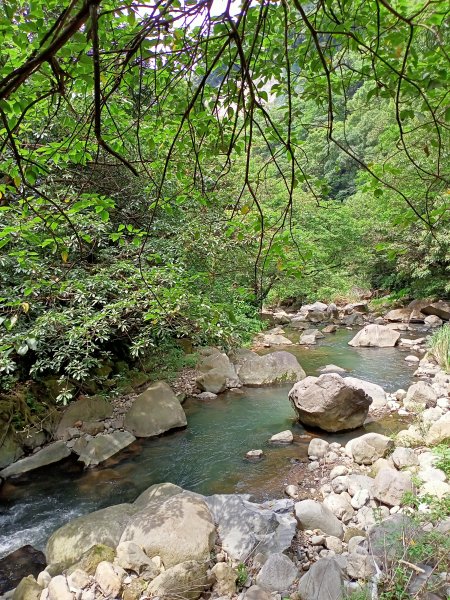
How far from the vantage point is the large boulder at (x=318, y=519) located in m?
3.92

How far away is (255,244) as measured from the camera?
7168 millimetres

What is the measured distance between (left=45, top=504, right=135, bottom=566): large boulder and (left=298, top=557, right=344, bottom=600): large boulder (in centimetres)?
173

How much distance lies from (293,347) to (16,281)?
8.31 m

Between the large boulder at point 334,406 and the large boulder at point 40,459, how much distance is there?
11.7 ft

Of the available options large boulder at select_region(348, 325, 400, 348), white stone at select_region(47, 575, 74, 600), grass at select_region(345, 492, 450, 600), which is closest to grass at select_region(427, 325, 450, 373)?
large boulder at select_region(348, 325, 400, 348)

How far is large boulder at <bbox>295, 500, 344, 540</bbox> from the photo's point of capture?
392cm

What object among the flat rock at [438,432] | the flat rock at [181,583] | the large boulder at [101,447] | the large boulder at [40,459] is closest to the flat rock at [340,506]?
the flat rock at [438,432]

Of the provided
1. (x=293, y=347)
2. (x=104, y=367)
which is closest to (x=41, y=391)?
(x=104, y=367)

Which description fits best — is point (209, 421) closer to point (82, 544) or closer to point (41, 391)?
point (41, 391)

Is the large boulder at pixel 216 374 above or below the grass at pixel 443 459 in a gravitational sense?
above

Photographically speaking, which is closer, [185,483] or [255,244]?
[185,483]

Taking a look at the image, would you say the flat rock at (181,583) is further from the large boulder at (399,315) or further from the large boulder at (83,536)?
the large boulder at (399,315)

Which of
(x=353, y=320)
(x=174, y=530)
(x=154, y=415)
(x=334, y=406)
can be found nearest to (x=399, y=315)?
(x=353, y=320)

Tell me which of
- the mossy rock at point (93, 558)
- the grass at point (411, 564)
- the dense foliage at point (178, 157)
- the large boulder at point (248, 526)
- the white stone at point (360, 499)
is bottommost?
the white stone at point (360, 499)
